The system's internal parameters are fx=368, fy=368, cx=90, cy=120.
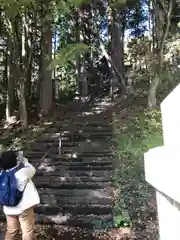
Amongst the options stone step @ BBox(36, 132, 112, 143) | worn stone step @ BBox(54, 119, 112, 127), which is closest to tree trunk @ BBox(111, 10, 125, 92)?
worn stone step @ BBox(54, 119, 112, 127)

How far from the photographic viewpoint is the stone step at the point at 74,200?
6.99 meters

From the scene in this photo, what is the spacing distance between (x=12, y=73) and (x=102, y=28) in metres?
7.36

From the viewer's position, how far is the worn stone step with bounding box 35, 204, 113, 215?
6.62 m

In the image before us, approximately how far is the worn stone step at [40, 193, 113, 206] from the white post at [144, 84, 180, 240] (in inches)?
214

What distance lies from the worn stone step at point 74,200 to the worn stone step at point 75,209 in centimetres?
15

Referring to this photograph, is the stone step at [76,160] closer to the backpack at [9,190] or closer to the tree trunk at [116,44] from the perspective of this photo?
the backpack at [9,190]

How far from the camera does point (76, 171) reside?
8688 mm

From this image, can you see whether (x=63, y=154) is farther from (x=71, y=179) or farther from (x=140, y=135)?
(x=140, y=135)

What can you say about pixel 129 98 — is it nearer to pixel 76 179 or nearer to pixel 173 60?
pixel 173 60

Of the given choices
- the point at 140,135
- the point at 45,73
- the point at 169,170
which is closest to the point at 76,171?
the point at 140,135

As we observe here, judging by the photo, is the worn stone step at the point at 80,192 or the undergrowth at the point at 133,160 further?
the worn stone step at the point at 80,192

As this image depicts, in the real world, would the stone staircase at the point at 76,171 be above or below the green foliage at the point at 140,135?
below

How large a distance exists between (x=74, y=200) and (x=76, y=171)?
155cm

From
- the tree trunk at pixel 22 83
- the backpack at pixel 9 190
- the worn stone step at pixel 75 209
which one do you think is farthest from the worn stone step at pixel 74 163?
the backpack at pixel 9 190
